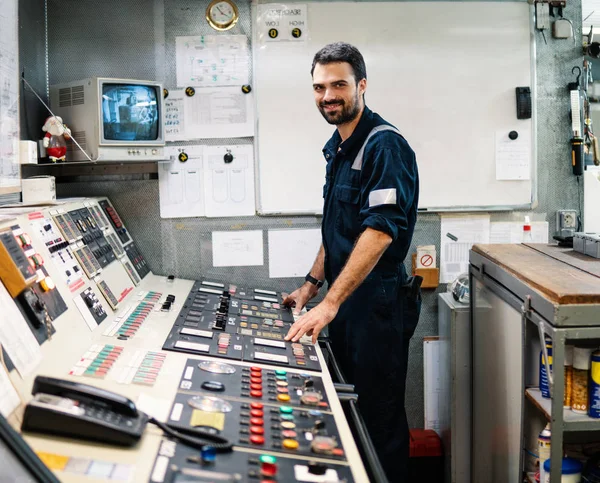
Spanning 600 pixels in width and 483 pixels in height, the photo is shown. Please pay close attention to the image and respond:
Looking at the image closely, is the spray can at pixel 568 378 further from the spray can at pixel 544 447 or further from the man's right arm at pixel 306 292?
the man's right arm at pixel 306 292

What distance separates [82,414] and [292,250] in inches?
73.1

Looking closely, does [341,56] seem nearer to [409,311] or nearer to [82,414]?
[409,311]

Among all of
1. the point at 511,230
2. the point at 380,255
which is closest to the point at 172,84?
the point at 380,255

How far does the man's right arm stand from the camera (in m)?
2.47

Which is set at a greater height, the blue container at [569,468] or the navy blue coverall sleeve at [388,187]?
the navy blue coverall sleeve at [388,187]

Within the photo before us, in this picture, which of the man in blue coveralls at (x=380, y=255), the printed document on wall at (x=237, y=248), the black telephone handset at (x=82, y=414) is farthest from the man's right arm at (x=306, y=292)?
the black telephone handset at (x=82, y=414)

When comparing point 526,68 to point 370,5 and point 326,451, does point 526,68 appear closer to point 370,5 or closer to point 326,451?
point 370,5

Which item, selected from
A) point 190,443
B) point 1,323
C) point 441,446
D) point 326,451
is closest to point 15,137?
point 1,323

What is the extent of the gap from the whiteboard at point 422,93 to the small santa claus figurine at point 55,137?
864mm

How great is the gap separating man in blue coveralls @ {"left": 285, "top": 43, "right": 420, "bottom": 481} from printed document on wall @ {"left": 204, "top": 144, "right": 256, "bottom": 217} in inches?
25.1

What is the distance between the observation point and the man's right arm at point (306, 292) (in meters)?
2.47

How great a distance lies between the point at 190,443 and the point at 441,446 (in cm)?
197

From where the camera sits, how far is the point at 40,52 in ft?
8.89

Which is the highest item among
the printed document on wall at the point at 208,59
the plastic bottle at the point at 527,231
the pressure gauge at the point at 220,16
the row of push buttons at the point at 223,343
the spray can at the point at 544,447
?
the pressure gauge at the point at 220,16
